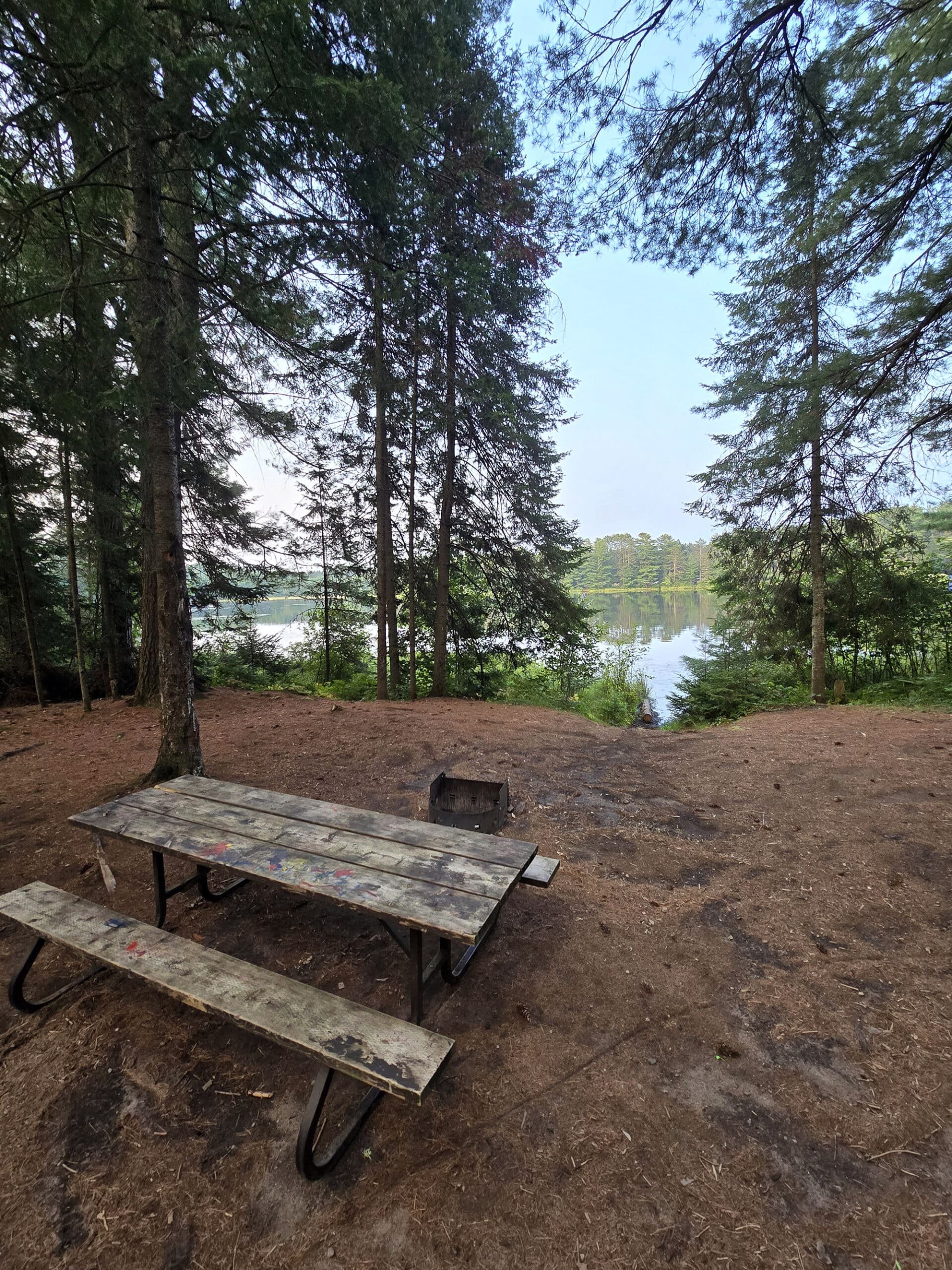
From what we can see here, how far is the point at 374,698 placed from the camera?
10742mm

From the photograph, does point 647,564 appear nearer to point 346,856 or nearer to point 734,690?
point 734,690

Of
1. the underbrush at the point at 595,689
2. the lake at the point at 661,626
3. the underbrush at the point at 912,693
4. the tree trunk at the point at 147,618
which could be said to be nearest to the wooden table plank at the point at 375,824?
the tree trunk at the point at 147,618

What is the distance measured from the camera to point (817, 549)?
852cm

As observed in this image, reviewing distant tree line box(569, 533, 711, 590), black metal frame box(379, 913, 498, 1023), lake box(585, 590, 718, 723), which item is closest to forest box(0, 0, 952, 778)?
black metal frame box(379, 913, 498, 1023)

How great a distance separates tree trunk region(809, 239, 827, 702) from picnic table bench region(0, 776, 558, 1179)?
8528mm

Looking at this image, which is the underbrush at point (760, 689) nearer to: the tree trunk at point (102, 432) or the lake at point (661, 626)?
the lake at point (661, 626)

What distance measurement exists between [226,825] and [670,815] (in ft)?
10.1

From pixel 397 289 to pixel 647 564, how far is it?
52692mm

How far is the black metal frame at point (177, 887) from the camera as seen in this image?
95.6 inches

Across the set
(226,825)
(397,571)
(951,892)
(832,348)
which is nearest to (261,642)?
(397,571)

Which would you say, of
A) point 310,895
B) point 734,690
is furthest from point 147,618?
point 734,690

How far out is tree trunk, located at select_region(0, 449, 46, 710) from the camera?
6.74m

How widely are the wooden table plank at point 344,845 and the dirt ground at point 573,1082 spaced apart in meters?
0.60

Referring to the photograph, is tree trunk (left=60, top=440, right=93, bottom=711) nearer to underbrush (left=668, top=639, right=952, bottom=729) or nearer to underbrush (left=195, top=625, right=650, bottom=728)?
underbrush (left=195, top=625, right=650, bottom=728)
